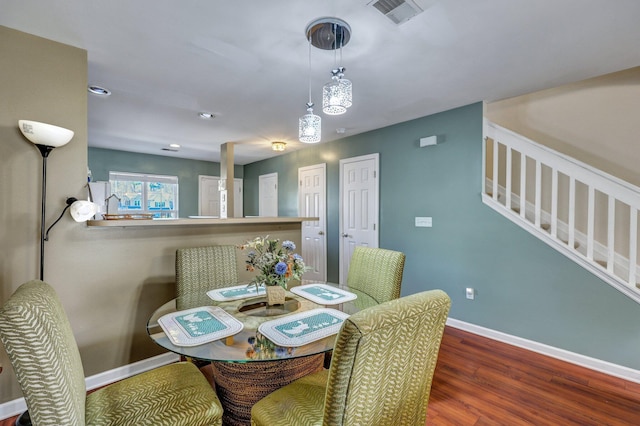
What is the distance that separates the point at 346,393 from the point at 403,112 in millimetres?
3075

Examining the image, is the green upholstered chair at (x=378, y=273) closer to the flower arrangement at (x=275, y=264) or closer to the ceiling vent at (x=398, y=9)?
the flower arrangement at (x=275, y=264)

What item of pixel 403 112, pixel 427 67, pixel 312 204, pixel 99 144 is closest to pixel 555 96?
pixel 403 112

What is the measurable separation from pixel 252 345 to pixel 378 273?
120 cm

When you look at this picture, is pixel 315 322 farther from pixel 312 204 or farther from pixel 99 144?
pixel 99 144

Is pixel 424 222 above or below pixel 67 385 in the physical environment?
above

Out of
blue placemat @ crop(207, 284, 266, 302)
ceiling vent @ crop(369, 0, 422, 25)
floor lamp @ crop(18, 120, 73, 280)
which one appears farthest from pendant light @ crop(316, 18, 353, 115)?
floor lamp @ crop(18, 120, 73, 280)

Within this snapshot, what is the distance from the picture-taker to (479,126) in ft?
9.70

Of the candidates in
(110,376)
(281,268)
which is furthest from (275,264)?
(110,376)

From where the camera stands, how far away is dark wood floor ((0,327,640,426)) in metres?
1.75

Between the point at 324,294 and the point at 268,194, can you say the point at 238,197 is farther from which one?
the point at 324,294

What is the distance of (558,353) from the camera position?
8.20 ft

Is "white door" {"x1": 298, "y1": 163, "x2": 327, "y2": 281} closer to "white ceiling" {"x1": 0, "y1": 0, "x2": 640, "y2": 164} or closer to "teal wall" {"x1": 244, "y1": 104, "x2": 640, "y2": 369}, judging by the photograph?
"teal wall" {"x1": 244, "y1": 104, "x2": 640, "y2": 369}

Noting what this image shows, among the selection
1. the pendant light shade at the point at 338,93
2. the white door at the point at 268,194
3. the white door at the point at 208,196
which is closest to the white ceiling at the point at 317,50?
the pendant light shade at the point at 338,93

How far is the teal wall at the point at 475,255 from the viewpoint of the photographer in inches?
92.7
